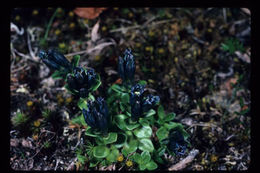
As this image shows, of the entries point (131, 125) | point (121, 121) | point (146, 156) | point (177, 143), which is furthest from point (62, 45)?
point (177, 143)

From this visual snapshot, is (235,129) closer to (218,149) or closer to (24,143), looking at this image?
(218,149)

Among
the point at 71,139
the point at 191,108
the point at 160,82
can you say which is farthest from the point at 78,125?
the point at 191,108

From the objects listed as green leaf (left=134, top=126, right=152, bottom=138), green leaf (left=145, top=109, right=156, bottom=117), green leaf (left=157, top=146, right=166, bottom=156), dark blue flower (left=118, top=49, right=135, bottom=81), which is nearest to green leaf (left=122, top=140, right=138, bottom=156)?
green leaf (left=134, top=126, right=152, bottom=138)

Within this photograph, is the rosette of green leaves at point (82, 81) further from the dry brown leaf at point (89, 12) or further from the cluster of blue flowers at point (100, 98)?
the dry brown leaf at point (89, 12)

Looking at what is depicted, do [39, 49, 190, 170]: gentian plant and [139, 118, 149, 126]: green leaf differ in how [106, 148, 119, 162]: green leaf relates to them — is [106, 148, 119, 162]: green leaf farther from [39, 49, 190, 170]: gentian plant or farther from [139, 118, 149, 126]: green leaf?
[139, 118, 149, 126]: green leaf

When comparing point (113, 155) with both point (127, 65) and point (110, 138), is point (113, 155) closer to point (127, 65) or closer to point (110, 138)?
point (110, 138)

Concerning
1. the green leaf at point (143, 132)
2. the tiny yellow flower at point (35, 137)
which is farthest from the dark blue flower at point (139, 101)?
the tiny yellow flower at point (35, 137)
